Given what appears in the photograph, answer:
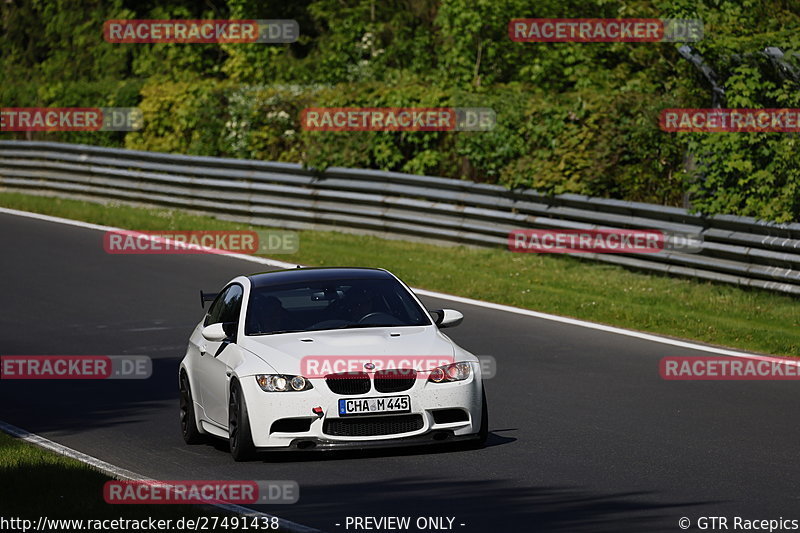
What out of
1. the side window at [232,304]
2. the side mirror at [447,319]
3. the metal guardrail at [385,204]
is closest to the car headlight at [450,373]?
the side mirror at [447,319]

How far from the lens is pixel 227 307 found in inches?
489

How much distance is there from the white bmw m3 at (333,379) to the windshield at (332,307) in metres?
0.01

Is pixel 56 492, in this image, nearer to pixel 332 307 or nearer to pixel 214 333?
pixel 214 333

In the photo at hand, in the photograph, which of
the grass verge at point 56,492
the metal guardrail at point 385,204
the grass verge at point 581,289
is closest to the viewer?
the grass verge at point 56,492

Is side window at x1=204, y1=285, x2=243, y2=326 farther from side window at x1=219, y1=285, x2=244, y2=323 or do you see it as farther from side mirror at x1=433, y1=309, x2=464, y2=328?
side mirror at x1=433, y1=309, x2=464, y2=328

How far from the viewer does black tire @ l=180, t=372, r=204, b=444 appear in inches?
472

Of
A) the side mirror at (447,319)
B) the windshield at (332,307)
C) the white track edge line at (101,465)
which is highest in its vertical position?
the windshield at (332,307)

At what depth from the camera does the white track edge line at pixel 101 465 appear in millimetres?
8555

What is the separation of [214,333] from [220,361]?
23cm

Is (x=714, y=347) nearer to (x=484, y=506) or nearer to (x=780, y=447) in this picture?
(x=780, y=447)

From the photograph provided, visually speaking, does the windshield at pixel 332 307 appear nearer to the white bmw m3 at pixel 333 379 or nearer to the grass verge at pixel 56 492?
the white bmw m3 at pixel 333 379

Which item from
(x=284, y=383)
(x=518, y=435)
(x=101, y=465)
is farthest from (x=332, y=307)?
(x=101, y=465)

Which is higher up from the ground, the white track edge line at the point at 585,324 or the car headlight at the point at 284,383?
the car headlight at the point at 284,383

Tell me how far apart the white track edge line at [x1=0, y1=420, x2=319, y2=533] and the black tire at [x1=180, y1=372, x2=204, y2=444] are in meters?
0.97
